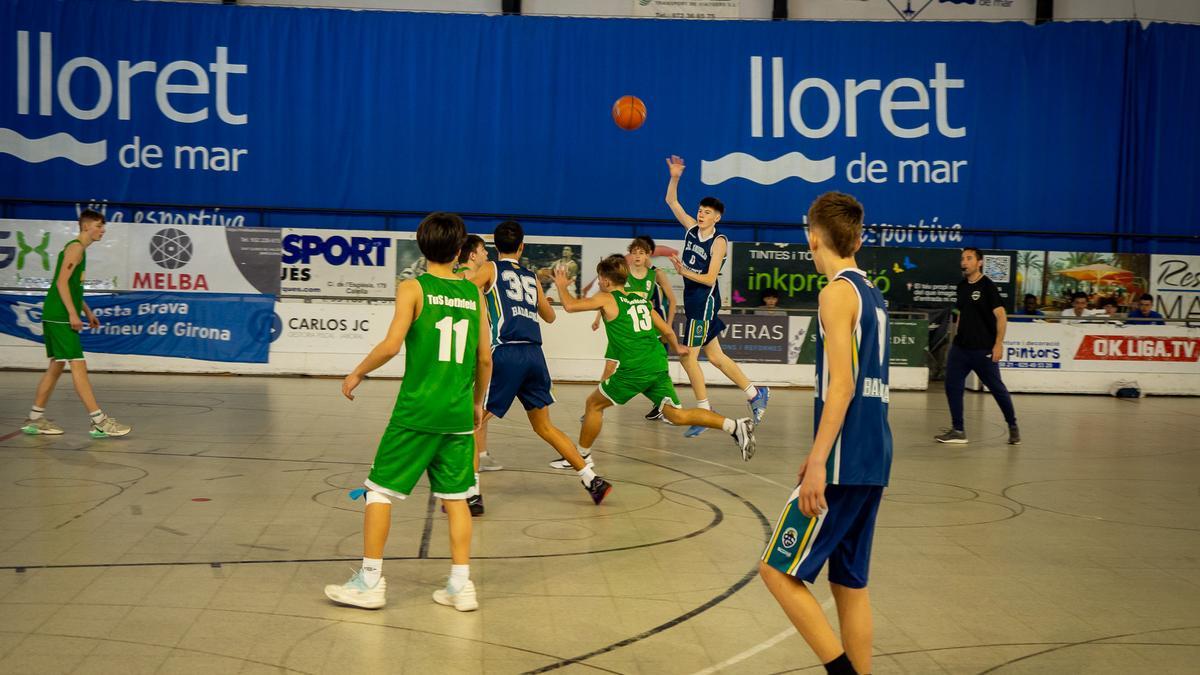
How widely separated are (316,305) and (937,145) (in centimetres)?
1292

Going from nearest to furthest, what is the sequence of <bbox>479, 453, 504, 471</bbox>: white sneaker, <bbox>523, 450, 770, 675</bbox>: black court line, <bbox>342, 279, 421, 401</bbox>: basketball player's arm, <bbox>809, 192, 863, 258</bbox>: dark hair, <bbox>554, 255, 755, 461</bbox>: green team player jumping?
<bbox>809, 192, 863, 258</bbox>: dark hair → <bbox>523, 450, 770, 675</bbox>: black court line → <bbox>342, 279, 421, 401</bbox>: basketball player's arm → <bbox>554, 255, 755, 461</bbox>: green team player jumping → <bbox>479, 453, 504, 471</bbox>: white sneaker

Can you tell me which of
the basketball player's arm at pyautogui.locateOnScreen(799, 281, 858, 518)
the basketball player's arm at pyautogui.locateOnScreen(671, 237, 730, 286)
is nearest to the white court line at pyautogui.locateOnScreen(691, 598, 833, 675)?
the basketball player's arm at pyautogui.locateOnScreen(799, 281, 858, 518)

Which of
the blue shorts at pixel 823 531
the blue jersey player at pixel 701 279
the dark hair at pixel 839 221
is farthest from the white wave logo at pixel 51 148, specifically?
the blue shorts at pixel 823 531

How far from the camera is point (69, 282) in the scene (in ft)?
33.4

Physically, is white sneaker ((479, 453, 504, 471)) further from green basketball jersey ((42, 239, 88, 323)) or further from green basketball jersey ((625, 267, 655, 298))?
green basketball jersey ((42, 239, 88, 323))

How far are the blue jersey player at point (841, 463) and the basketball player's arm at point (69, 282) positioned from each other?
8288 mm

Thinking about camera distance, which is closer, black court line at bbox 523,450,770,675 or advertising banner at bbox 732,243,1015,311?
black court line at bbox 523,450,770,675

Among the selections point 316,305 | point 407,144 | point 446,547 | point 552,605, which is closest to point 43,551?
point 446,547

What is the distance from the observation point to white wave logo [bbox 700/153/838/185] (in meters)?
21.9

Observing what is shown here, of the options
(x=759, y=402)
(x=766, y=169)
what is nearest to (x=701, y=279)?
(x=759, y=402)

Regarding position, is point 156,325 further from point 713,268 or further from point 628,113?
point 713,268

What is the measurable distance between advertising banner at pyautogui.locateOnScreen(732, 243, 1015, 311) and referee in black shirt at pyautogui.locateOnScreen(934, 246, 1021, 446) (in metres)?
8.31

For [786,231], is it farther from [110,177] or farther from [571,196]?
[110,177]

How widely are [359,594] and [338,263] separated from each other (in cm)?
1552
